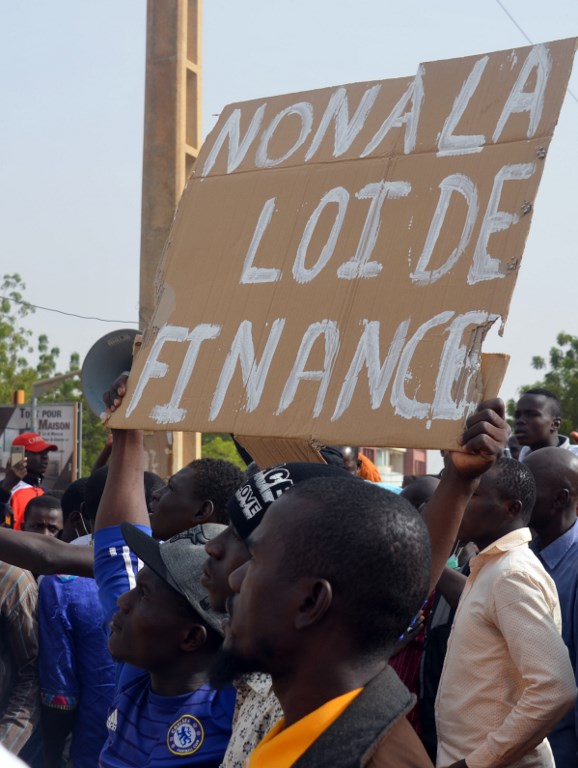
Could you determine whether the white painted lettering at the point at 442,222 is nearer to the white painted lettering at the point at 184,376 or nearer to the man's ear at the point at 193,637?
the white painted lettering at the point at 184,376

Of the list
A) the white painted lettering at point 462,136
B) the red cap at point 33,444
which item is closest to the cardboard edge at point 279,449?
the white painted lettering at point 462,136

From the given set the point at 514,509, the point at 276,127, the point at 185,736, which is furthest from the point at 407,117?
the point at 185,736

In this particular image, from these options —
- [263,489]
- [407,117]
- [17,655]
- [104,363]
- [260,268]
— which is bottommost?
[17,655]

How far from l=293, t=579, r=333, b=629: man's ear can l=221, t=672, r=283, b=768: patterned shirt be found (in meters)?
0.52

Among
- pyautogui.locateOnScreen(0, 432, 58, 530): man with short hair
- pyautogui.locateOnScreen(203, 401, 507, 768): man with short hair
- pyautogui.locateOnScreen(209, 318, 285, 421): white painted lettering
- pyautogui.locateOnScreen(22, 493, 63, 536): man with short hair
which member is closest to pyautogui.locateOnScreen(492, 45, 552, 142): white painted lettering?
pyautogui.locateOnScreen(209, 318, 285, 421): white painted lettering

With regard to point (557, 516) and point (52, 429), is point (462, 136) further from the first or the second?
point (52, 429)

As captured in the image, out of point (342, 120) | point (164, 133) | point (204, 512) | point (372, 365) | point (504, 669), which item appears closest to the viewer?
point (372, 365)

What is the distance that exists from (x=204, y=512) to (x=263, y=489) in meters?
1.13

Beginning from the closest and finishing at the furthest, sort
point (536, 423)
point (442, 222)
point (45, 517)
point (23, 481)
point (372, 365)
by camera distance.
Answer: point (372, 365)
point (442, 222)
point (45, 517)
point (536, 423)
point (23, 481)

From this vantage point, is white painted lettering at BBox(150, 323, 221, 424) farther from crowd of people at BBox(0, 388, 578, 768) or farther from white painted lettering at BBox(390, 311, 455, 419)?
white painted lettering at BBox(390, 311, 455, 419)

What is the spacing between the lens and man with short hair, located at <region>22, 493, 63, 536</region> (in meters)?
6.21

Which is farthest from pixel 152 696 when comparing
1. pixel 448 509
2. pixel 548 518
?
pixel 548 518

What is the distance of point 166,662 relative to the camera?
2.89 metres

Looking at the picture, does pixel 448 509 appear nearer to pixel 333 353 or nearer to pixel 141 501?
pixel 333 353
